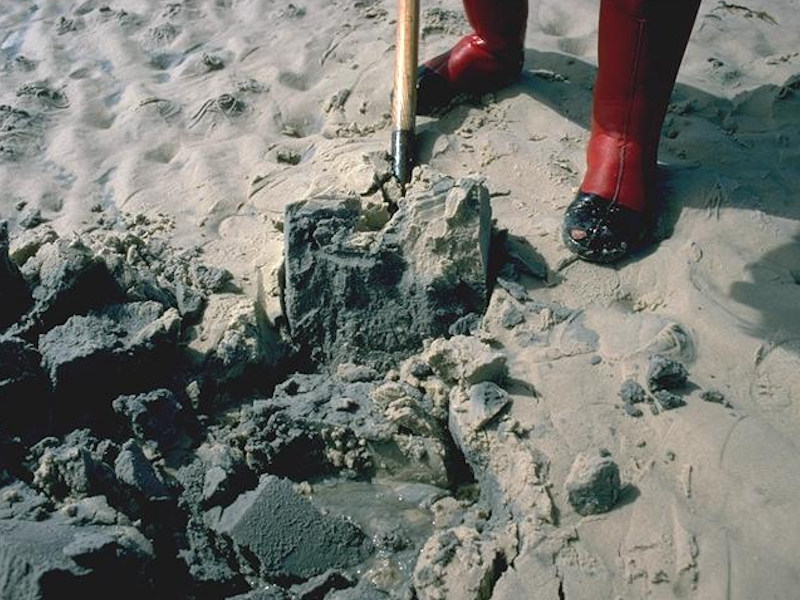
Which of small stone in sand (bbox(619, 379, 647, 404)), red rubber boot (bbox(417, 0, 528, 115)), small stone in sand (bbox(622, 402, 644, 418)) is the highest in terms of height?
red rubber boot (bbox(417, 0, 528, 115))

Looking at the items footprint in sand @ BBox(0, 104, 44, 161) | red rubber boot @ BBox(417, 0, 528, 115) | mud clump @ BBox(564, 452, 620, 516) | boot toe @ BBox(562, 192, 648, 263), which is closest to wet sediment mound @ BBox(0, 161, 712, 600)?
mud clump @ BBox(564, 452, 620, 516)

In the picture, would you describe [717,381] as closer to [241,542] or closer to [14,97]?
[241,542]

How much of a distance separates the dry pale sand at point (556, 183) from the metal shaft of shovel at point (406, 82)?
0.12 meters

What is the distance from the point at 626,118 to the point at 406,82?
79 centimetres

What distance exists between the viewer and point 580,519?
147 cm

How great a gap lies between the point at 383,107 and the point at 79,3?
6.94 ft

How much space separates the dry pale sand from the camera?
1445mm

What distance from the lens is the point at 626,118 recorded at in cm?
209

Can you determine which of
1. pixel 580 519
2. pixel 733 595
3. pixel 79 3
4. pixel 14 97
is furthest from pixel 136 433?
pixel 79 3


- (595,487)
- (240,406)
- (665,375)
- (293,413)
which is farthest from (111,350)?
(665,375)

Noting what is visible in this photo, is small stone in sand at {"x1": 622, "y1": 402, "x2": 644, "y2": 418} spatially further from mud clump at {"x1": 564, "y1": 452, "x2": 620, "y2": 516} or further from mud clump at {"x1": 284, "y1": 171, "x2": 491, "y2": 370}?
mud clump at {"x1": 284, "y1": 171, "x2": 491, "y2": 370}

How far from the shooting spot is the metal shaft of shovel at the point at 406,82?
95.7 inches

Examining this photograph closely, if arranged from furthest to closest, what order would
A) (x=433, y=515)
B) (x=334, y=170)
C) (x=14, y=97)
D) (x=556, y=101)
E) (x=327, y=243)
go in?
(x=14, y=97)
(x=556, y=101)
(x=334, y=170)
(x=327, y=243)
(x=433, y=515)

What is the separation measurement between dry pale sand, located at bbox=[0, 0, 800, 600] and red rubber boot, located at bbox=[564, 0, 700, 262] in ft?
0.30
